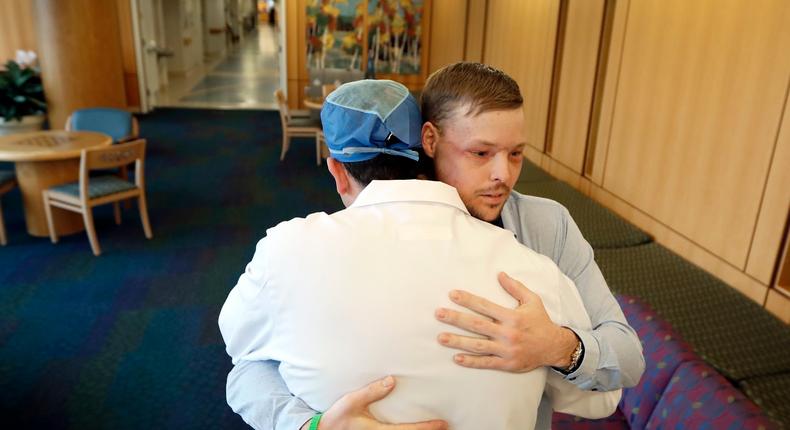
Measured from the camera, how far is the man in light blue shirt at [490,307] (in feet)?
2.91

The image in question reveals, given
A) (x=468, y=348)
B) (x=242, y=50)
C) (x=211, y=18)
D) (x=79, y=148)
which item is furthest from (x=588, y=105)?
(x=242, y=50)

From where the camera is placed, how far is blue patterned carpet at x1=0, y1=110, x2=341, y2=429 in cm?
285

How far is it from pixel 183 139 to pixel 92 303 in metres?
5.33

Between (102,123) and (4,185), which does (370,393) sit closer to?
(4,185)

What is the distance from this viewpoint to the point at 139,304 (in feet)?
12.6

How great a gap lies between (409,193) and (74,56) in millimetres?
8688

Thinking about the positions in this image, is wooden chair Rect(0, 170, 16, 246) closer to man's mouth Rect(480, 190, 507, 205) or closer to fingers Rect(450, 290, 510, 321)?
man's mouth Rect(480, 190, 507, 205)

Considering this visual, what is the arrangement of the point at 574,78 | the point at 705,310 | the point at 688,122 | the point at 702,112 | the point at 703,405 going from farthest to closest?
the point at 574,78 → the point at 688,122 → the point at 702,112 → the point at 705,310 → the point at 703,405

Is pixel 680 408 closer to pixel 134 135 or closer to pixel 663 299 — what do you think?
pixel 663 299

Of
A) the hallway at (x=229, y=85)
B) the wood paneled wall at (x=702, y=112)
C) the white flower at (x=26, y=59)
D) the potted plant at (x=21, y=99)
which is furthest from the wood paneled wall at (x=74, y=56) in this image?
the wood paneled wall at (x=702, y=112)

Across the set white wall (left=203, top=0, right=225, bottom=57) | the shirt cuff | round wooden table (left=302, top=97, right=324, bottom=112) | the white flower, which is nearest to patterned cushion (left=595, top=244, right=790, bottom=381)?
the shirt cuff

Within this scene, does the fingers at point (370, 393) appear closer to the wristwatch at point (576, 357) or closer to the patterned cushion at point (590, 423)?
the wristwatch at point (576, 357)

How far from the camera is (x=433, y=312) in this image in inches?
34.1

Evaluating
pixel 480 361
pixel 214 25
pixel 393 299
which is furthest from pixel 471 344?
pixel 214 25
